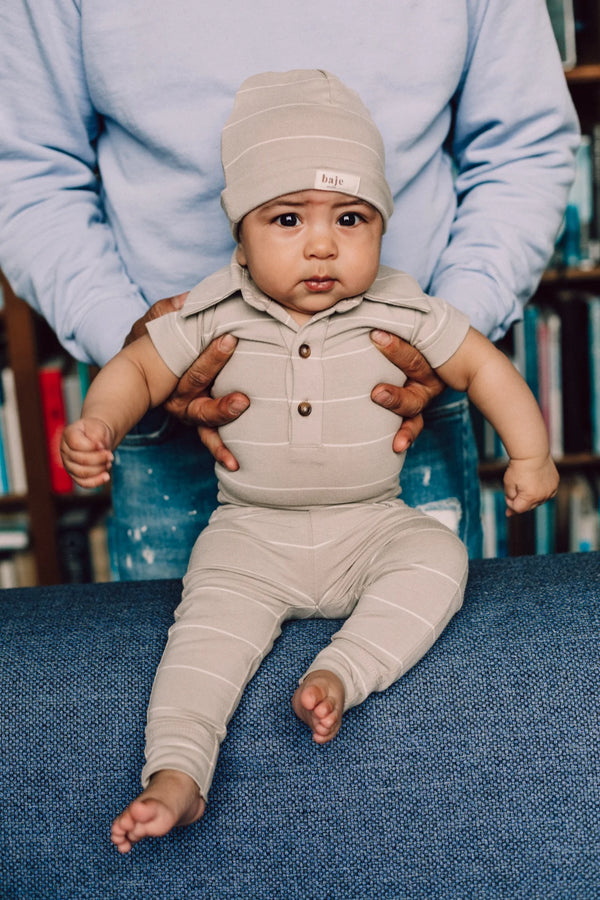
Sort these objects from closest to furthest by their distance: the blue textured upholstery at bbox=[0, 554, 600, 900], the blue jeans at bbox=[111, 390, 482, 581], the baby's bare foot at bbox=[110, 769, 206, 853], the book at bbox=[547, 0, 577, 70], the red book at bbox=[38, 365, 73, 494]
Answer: the baby's bare foot at bbox=[110, 769, 206, 853] < the blue textured upholstery at bbox=[0, 554, 600, 900] < the blue jeans at bbox=[111, 390, 482, 581] < the book at bbox=[547, 0, 577, 70] < the red book at bbox=[38, 365, 73, 494]

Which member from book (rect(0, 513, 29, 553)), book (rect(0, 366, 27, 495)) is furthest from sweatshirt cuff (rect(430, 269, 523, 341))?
book (rect(0, 513, 29, 553))

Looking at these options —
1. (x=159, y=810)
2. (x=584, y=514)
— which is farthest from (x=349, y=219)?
(x=584, y=514)

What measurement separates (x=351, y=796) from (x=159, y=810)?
0.65ft

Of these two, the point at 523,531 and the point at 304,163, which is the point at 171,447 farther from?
the point at 523,531

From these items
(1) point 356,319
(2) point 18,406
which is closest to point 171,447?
(1) point 356,319

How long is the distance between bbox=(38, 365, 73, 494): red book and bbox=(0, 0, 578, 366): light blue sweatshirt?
3.18 ft

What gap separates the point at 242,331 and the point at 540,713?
1.67 feet

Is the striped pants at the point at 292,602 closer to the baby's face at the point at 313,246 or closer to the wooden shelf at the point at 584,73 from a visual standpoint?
the baby's face at the point at 313,246

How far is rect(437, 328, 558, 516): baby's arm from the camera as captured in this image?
3.07ft

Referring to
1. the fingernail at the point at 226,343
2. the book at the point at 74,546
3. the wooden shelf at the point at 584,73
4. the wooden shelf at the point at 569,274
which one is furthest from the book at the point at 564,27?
the book at the point at 74,546

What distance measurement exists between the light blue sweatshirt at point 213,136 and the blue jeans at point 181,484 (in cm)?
13

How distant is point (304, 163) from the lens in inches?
33.8

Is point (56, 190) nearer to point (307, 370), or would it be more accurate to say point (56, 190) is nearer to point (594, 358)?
point (307, 370)

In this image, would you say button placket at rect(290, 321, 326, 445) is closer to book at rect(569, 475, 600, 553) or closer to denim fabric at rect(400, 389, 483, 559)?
denim fabric at rect(400, 389, 483, 559)
